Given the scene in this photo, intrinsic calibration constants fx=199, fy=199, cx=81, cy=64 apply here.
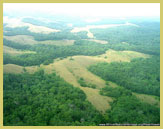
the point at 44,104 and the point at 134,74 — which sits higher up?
the point at 44,104

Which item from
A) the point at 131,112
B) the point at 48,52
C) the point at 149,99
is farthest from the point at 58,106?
the point at 48,52

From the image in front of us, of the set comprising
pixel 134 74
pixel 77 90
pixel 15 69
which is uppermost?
pixel 15 69

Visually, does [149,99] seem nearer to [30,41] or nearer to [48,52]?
[48,52]

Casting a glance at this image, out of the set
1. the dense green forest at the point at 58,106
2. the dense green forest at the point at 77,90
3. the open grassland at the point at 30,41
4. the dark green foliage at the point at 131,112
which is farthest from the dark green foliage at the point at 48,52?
the dark green foliage at the point at 131,112

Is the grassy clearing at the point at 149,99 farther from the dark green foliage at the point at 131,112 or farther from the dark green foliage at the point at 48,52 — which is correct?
the dark green foliage at the point at 48,52

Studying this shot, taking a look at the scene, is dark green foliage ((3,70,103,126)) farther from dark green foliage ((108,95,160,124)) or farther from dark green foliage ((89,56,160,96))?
dark green foliage ((89,56,160,96))

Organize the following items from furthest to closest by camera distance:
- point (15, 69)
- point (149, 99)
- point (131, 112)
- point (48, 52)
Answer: point (48, 52) < point (15, 69) < point (149, 99) < point (131, 112)

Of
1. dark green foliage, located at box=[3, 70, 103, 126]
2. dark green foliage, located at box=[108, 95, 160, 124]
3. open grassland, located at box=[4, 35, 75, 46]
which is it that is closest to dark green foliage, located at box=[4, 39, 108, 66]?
open grassland, located at box=[4, 35, 75, 46]
